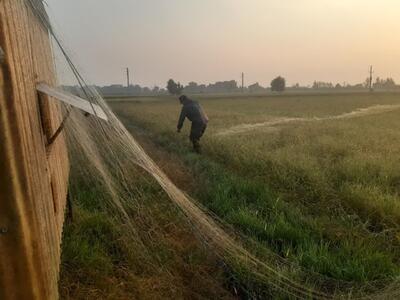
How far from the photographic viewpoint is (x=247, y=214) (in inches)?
193

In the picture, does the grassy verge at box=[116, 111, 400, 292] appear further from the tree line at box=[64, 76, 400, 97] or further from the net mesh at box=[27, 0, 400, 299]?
the tree line at box=[64, 76, 400, 97]

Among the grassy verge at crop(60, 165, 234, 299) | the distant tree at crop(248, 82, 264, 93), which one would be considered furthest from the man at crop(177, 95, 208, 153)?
the distant tree at crop(248, 82, 264, 93)

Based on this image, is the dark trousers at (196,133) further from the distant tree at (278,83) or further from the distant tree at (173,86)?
the distant tree at (278,83)

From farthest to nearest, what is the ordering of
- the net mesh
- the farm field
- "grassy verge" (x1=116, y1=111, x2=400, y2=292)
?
the farm field → "grassy verge" (x1=116, y1=111, x2=400, y2=292) → the net mesh

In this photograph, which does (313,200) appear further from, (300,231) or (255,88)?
(255,88)

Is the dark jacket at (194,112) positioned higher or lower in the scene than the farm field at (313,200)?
higher

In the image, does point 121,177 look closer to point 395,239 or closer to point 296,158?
point 395,239

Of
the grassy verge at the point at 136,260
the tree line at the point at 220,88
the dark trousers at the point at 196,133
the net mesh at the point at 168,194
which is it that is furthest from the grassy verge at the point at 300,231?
the tree line at the point at 220,88

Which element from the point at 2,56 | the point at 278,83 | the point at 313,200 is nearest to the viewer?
the point at 2,56

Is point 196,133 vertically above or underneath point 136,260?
above

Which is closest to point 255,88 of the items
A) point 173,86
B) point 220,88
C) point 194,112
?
point 220,88

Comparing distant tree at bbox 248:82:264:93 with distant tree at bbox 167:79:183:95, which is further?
distant tree at bbox 248:82:264:93

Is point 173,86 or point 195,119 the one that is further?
point 173,86

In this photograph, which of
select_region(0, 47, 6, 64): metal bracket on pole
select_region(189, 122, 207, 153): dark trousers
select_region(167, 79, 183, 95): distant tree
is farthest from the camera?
select_region(167, 79, 183, 95): distant tree
